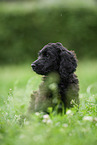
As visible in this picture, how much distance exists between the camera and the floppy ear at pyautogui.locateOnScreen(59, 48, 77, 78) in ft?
12.4

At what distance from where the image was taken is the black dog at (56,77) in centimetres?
370

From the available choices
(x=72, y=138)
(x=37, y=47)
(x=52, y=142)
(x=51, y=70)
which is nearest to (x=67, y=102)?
(x=51, y=70)

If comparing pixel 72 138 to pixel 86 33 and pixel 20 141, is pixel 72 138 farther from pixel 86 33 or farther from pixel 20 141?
pixel 86 33

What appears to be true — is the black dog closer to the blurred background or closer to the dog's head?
the dog's head

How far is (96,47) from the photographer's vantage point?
13234mm

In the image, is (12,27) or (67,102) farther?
(12,27)

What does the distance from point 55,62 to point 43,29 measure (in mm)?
9365

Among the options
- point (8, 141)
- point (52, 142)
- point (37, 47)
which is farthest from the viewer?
point (37, 47)

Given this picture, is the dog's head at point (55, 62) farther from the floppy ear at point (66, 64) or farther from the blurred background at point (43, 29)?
the blurred background at point (43, 29)

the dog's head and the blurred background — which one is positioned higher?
the blurred background

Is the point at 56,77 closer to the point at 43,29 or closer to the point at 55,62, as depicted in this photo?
the point at 55,62

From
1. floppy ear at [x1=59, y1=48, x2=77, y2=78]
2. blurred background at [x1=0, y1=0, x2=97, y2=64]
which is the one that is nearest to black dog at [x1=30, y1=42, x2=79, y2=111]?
floppy ear at [x1=59, y1=48, x2=77, y2=78]

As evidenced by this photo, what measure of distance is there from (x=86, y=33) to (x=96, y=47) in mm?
904

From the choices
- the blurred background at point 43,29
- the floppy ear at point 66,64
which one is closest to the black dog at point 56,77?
the floppy ear at point 66,64
